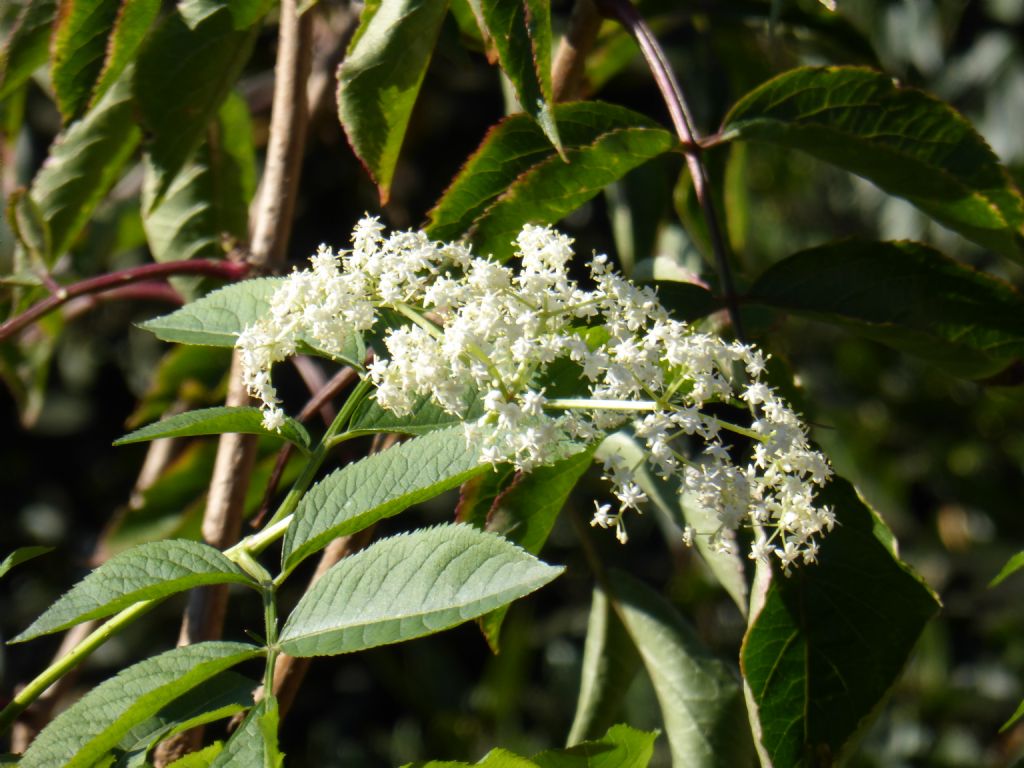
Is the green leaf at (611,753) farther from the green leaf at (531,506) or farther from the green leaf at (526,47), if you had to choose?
the green leaf at (526,47)

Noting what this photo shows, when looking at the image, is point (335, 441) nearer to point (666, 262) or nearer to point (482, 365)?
point (482, 365)

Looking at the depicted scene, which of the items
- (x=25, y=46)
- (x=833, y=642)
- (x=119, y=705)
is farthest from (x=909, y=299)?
(x=25, y=46)

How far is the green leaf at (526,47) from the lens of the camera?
75cm

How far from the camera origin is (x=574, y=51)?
1.16 m

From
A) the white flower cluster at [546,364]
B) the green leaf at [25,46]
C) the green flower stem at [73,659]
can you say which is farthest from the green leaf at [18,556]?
the green leaf at [25,46]

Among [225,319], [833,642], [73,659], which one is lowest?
[833,642]

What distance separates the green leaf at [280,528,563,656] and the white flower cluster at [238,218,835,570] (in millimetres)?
64

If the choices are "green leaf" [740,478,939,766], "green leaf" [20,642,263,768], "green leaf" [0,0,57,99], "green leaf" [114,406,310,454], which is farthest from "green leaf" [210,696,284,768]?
"green leaf" [0,0,57,99]

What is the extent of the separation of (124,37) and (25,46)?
206 millimetres

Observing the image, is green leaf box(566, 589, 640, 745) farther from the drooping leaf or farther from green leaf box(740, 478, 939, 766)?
the drooping leaf

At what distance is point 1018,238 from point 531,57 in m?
0.43

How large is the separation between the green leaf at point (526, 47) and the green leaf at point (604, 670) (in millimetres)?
572

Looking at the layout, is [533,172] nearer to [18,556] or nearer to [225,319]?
[225,319]

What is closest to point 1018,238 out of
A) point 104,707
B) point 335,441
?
point 335,441
